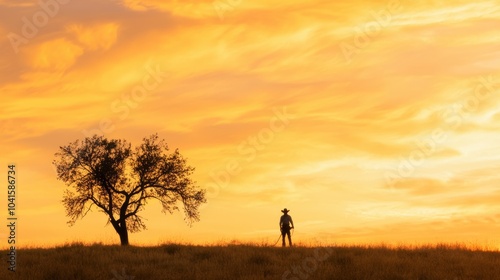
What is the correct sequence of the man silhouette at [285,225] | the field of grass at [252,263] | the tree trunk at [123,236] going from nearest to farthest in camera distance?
the field of grass at [252,263] < the man silhouette at [285,225] < the tree trunk at [123,236]

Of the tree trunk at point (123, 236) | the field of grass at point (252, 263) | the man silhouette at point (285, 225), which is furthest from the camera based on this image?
the tree trunk at point (123, 236)

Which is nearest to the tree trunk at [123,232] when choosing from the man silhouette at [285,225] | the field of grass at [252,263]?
the field of grass at [252,263]

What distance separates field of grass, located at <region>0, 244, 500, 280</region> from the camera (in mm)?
35375

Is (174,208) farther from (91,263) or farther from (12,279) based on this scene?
(12,279)

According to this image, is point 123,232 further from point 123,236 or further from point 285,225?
point 285,225

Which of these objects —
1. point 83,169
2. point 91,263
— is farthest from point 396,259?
point 83,169

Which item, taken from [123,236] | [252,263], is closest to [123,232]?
[123,236]

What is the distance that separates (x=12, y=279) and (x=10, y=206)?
12.5ft

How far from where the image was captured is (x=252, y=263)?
122ft

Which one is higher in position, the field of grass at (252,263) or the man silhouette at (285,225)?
the man silhouette at (285,225)

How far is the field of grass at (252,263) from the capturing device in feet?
116

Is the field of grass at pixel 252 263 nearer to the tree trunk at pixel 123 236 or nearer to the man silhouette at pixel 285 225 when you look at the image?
the man silhouette at pixel 285 225

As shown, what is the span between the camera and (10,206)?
1350 inches

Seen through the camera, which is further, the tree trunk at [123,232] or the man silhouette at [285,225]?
the tree trunk at [123,232]
